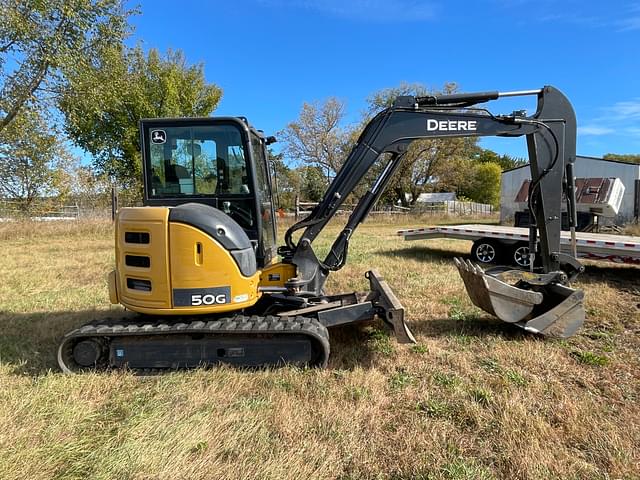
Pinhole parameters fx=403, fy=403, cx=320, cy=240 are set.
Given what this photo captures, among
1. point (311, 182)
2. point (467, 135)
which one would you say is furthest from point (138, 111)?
point (467, 135)

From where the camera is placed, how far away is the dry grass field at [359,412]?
8.39 ft

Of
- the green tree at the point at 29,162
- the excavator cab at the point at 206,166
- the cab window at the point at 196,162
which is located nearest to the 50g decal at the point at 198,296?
the excavator cab at the point at 206,166

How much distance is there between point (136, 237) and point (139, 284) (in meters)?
0.45

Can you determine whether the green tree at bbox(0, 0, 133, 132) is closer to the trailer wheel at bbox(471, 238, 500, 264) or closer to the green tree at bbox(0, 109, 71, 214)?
the green tree at bbox(0, 109, 71, 214)

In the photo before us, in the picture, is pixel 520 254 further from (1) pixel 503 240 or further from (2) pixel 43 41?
(2) pixel 43 41

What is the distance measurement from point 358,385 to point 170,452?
1.64 meters

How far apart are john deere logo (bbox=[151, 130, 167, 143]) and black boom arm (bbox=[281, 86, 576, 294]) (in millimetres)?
1654

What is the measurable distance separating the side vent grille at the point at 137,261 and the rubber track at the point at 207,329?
0.58 meters

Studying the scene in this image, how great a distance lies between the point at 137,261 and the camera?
151 inches

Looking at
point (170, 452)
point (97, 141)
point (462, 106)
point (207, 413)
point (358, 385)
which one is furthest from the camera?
point (97, 141)

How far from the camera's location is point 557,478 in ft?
8.06

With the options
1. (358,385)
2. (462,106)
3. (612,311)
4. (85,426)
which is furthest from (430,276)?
(85,426)

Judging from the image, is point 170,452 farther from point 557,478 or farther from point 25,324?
point 25,324

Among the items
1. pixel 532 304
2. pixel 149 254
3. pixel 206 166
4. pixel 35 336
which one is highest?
pixel 206 166
